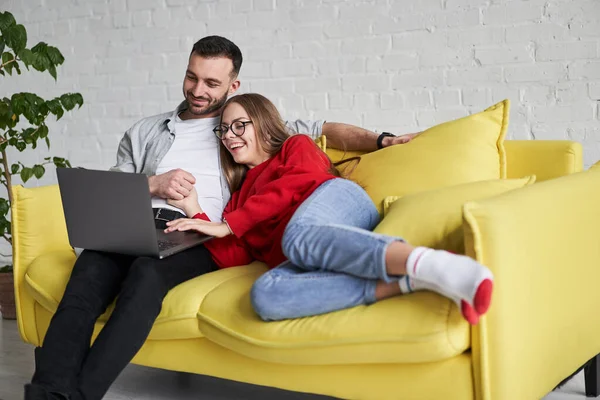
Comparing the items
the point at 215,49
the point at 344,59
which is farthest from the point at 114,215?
the point at 344,59

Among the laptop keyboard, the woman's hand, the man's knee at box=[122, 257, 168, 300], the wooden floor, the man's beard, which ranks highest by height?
the man's beard

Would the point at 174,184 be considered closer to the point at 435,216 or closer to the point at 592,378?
the point at 435,216

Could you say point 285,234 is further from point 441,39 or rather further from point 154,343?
point 441,39

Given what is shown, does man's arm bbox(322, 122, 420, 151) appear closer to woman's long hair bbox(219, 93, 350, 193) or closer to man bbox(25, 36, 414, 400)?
man bbox(25, 36, 414, 400)

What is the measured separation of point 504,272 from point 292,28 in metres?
2.25

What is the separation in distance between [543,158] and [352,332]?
3.12ft

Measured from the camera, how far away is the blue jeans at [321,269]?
1.67 metres

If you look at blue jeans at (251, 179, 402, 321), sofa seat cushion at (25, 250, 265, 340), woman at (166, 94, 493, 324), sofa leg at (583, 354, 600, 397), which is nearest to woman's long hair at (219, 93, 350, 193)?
woman at (166, 94, 493, 324)

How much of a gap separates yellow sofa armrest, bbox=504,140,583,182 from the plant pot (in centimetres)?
227

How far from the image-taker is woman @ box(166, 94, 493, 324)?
1567mm

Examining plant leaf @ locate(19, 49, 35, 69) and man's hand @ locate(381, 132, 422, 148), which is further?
plant leaf @ locate(19, 49, 35, 69)

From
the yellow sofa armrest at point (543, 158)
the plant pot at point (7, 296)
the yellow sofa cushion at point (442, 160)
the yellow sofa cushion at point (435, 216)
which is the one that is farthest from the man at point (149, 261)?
the plant pot at point (7, 296)

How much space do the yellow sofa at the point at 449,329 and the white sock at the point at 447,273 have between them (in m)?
0.06

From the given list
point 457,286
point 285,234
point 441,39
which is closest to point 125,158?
point 285,234
